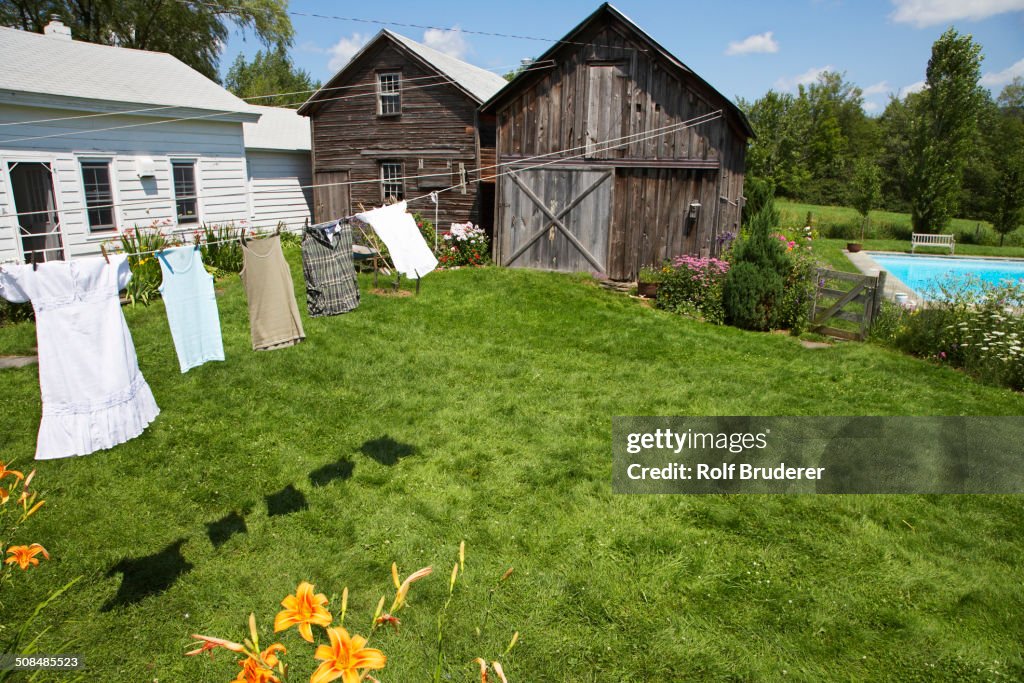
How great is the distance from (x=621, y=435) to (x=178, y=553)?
4685 millimetres

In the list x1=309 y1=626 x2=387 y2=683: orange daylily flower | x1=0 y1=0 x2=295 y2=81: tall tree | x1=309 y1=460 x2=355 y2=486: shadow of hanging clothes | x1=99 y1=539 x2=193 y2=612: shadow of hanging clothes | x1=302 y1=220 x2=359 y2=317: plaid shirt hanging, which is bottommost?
x1=99 y1=539 x2=193 y2=612: shadow of hanging clothes

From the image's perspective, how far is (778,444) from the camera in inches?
297

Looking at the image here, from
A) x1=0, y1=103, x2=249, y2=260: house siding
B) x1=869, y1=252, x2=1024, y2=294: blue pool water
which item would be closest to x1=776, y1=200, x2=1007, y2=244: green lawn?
x1=869, y1=252, x2=1024, y2=294: blue pool water

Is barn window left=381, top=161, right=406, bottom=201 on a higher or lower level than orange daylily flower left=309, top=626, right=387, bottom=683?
higher

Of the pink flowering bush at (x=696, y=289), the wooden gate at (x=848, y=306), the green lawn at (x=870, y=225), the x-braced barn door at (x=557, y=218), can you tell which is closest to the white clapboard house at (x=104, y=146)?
the x-braced barn door at (x=557, y=218)

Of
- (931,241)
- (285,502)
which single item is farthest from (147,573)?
(931,241)

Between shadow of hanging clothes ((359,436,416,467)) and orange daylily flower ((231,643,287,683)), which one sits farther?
shadow of hanging clothes ((359,436,416,467))

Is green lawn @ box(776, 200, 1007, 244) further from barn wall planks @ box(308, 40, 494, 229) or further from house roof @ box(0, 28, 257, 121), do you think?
house roof @ box(0, 28, 257, 121)

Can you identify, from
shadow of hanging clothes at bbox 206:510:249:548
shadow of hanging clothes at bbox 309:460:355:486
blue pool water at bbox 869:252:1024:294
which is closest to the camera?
shadow of hanging clothes at bbox 206:510:249:548

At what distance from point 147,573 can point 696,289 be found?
1089 centimetres

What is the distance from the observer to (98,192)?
14.4 m

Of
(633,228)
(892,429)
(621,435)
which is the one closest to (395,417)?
(621,435)

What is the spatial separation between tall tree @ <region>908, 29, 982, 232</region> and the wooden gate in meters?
20.0

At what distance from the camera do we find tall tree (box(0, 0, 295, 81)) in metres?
27.0
